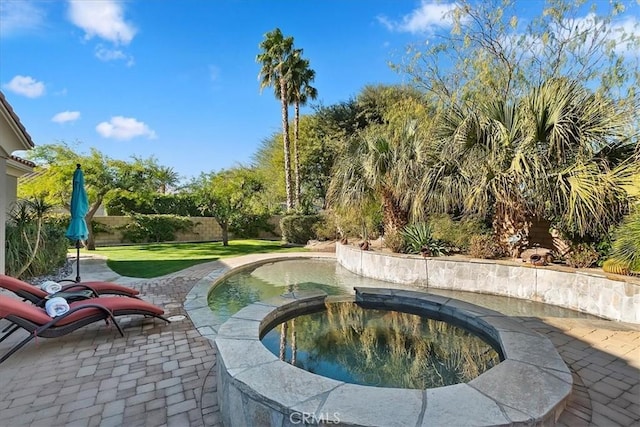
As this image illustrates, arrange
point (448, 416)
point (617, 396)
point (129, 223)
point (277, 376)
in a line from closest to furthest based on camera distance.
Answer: point (448, 416) < point (277, 376) < point (617, 396) < point (129, 223)

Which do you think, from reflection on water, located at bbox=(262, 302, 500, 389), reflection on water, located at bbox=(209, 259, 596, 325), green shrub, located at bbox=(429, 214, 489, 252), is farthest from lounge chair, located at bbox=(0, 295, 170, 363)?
green shrub, located at bbox=(429, 214, 489, 252)

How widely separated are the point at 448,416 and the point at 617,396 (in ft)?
8.99

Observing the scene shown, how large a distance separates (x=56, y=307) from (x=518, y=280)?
33.1ft

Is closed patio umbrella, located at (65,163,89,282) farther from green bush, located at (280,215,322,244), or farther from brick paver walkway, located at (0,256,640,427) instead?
green bush, located at (280,215,322,244)

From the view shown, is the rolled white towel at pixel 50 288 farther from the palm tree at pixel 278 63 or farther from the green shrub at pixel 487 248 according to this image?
the palm tree at pixel 278 63

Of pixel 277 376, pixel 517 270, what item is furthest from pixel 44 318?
pixel 517 270

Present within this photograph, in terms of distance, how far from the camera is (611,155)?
28.4 feet

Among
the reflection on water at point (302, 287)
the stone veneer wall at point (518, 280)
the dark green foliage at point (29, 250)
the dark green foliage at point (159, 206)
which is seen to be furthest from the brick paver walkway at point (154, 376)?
the dark green foliage at point (159, 206)

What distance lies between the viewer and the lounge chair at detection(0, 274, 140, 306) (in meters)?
5.99

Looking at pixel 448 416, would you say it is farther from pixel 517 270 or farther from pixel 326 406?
pixel 517 270

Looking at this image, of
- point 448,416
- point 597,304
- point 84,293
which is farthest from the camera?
point 597,304

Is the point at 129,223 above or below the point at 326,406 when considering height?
above

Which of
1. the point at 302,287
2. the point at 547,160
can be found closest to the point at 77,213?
the point at 302,287

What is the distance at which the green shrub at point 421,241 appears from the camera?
36.0 feet
